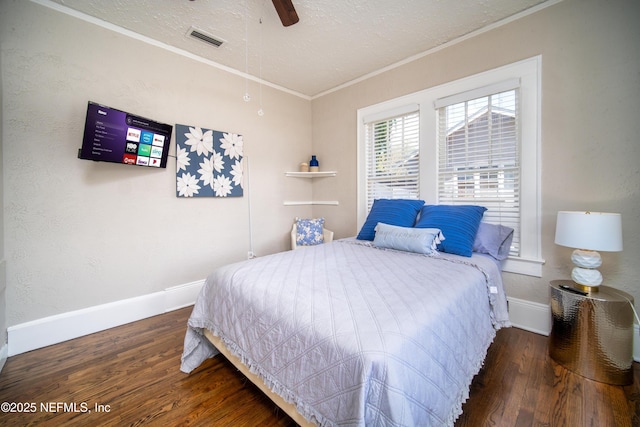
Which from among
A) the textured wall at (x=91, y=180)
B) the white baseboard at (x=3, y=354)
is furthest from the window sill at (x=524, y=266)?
the white baseboard at (x=3, y=354)

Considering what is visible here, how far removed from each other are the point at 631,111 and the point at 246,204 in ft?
11.5

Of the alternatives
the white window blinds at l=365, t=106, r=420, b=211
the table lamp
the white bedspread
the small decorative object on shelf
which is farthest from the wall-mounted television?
the table lamp

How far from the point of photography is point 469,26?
2299 mm

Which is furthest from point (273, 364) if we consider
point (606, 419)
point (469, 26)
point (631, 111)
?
point (469, 26)

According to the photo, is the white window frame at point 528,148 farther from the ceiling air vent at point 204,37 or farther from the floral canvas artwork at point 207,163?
the floral canvas artwork at point 207,163

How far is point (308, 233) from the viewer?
3420 mm

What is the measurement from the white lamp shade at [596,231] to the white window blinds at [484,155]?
622mm

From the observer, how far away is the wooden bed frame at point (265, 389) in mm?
1065

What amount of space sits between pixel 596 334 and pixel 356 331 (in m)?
1.71

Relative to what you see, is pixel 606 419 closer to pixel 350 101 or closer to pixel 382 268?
pixel 382 268

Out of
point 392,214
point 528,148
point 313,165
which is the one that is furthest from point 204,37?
point 528,148

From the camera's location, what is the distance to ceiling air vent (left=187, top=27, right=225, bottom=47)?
235cm

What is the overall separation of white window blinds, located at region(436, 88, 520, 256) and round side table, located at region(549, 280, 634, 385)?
0.67 m

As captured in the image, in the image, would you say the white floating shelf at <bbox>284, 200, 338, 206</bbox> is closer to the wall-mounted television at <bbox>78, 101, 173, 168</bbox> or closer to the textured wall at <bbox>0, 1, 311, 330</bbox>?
the textured wall at <bbox>0, 1, 311, 330</bbox>
